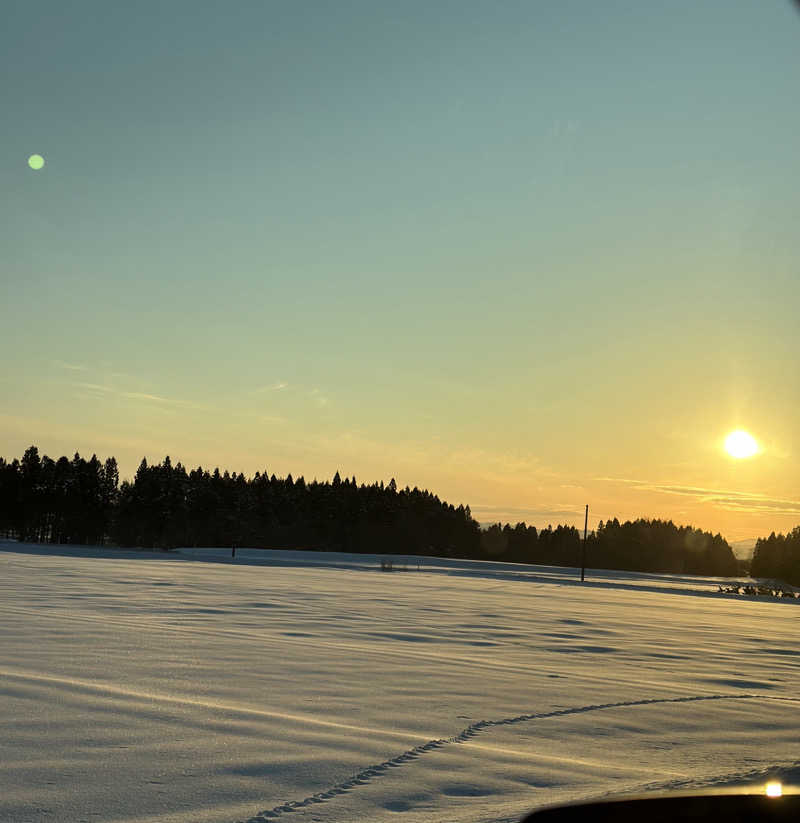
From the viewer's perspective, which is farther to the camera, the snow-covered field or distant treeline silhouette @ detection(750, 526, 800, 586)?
distant treeline silhouette @ detection(750, 526, 800, 586)

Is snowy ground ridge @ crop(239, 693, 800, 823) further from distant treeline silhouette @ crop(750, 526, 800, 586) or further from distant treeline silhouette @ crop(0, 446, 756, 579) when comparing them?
distant treeline silhouette @ crop(750, 526, 800, 586)

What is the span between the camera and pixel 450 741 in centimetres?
529

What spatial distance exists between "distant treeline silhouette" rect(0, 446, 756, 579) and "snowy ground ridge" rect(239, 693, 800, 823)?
93521 mm

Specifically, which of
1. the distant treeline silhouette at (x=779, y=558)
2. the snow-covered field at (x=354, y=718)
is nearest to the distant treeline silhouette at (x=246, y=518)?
the distant treeline silhouette at (x=779, y=558)

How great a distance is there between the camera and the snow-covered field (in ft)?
13.4

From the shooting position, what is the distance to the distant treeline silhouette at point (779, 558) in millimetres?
103969

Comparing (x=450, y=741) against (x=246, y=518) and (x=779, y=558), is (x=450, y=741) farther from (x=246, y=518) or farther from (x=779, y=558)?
(x=779, y=558)

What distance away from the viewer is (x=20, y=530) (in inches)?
4008

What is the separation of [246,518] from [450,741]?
103115 millimetres

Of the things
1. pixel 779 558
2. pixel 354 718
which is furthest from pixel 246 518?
pixel 354 718

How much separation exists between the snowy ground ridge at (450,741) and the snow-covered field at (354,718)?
0.06 ft

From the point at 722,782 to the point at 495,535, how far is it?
122361 millimetres

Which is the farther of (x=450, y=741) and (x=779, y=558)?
(x=779, y=558)

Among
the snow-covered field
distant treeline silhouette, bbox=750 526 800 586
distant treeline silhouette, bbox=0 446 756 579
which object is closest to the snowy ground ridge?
the snow-covered field
